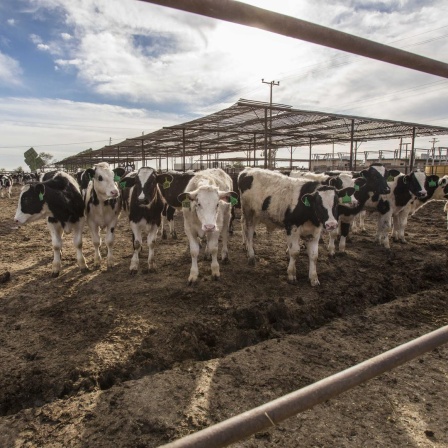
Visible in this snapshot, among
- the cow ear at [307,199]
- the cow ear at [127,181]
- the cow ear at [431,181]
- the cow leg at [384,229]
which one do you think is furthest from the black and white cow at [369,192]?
the cow ear at [127,181]

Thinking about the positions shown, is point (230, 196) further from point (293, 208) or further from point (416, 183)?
point (416, 183)

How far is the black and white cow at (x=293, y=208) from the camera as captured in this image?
5.48 metres

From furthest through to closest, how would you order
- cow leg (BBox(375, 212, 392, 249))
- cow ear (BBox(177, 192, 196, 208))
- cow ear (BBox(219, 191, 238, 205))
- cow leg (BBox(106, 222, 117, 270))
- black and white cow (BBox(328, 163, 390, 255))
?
cow leg (BBox(375, 212, 392, 249))
black and white cow (BBox(328, 163, 390, 255))
cow leg (BBox(106, 222, 117, 270))
cow ear (BBox(219, 191, 238, 205))
cow ear (BBox(177, 192, 196, 208))

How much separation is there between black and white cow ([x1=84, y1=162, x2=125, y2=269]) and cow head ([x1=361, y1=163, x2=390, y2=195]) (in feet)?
19.1

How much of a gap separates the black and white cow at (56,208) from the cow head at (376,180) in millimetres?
6559

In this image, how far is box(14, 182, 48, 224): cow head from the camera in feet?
18.5

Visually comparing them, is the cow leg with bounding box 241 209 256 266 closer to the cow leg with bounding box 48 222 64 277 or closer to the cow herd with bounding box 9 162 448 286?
the cow herd with bounding box 9 162 448 286

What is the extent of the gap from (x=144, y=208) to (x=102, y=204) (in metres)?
0.83

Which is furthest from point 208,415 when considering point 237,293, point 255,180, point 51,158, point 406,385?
point 51,158

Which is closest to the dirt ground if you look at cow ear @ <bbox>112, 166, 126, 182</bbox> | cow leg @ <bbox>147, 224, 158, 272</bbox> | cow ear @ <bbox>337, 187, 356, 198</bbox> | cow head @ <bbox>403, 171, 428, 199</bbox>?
cow leg @ <bbox>147, 224, 158, 272</bbox>

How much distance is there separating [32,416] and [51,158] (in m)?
108

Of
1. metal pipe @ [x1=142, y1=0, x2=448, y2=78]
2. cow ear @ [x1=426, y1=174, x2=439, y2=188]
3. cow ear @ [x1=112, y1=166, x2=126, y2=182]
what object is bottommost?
cow ear @ [x1=426, y1=174, x2=439, y2=188]

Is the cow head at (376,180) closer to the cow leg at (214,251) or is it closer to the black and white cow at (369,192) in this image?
the black and white cow at (369,192)

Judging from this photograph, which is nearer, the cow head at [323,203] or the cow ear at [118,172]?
the cow head at [323,203]
